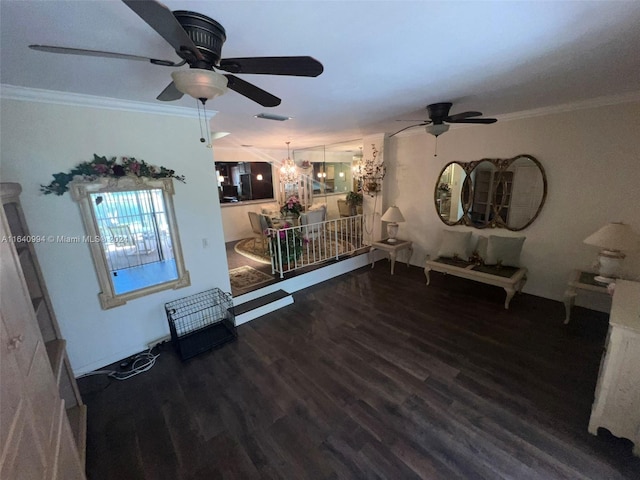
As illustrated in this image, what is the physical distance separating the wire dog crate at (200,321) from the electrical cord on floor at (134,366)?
0.24 metres

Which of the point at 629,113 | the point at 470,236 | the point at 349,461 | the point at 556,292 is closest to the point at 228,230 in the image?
the point at 470,236

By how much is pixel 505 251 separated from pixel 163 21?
170 inches

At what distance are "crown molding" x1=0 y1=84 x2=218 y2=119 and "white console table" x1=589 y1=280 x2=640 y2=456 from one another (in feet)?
12.7

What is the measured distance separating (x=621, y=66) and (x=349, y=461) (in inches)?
138

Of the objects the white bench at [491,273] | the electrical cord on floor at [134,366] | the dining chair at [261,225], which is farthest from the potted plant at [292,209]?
the electrical cord on floor at [134,366]

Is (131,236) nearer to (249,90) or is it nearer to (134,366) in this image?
(134,366)

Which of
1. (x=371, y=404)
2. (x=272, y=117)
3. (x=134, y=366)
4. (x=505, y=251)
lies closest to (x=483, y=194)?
(x=505, y=251)

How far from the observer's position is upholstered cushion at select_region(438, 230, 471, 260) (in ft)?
13.2

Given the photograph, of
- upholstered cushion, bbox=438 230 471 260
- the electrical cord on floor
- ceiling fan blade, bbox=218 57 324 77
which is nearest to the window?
the electrical cord on floor

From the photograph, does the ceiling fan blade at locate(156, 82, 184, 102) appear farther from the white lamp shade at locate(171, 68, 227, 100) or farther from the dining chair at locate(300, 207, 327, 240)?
the dining chair at locate(300, 207, 327, 240)

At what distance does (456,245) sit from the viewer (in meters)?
4.05

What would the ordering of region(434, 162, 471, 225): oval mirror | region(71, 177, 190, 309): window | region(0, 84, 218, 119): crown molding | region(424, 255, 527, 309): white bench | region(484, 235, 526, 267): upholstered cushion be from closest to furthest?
region(0, 84, 218, 119): crown molding, region(71, 177, 190, 309): window, region(424, 255, 527, 309): white bench, region(484, 235, 526, 267): upholstered cushion, region(434, 162, 471, 225): oval mirror

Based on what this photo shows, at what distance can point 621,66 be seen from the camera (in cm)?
195

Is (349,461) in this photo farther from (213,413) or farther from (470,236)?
(470,236)
